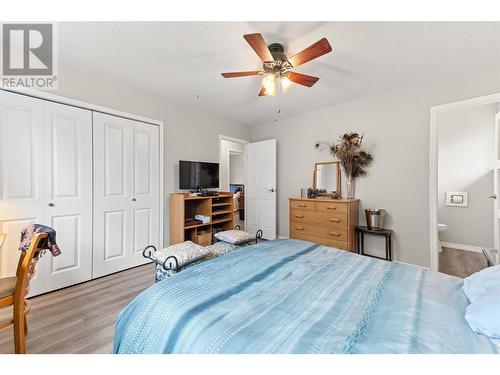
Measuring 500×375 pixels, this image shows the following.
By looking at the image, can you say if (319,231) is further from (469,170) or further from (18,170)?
(18,170)

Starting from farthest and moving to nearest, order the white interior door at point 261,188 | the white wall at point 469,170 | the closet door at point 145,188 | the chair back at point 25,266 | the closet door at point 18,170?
the white interior door at point 261,188 → the white wall at point 469,170 → the closet door at point 145,188 → the closet door at point 18,170 → the chair back at point 25,266

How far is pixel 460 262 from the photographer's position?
3113mm

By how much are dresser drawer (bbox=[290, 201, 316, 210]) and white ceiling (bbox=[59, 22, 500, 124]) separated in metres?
1.60

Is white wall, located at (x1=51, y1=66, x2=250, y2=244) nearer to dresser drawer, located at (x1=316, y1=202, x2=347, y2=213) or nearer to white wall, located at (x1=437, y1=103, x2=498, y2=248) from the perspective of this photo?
dresser drawer, located at (x1=316, y1=202, x2=347, y2=213)

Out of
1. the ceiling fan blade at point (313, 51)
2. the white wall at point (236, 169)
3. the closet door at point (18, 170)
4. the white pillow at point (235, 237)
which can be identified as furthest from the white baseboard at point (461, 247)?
the closet door at point (18, 170)

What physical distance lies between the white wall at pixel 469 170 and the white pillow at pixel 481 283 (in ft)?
11.0

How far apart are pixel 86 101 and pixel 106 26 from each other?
1.07 m

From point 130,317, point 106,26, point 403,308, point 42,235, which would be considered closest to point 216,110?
point 106,26

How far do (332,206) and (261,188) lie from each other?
160cm

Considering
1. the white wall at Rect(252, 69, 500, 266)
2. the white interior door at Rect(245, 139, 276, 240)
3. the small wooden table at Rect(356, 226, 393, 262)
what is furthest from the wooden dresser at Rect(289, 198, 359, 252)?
the white interior door at Rect(245, 139, 276, 240)

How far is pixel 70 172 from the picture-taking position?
239 cm

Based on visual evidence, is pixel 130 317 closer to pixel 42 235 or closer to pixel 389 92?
pixel 42 235

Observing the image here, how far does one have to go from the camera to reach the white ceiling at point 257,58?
177 cm

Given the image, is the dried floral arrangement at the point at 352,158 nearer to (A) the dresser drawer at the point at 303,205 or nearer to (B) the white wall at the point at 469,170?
→ (A) the dresser drawer at the point at 303,205
